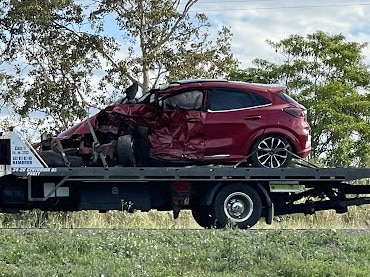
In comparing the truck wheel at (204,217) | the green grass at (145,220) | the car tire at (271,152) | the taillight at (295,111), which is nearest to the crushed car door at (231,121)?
the car tire at (271,152)

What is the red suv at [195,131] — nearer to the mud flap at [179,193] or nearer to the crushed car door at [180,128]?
the crushed car door at [180,128]

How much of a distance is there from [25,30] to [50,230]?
18.2 metres

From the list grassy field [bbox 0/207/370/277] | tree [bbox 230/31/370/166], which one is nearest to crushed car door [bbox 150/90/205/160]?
grassy field [bbox 0/207/370/277]

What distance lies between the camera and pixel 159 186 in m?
15.2

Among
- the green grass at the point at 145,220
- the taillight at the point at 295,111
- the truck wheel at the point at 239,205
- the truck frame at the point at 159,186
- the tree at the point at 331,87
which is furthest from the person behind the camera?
the tree at the point at 331,87

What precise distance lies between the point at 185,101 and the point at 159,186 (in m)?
1.56

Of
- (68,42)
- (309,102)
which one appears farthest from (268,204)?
(309,102)

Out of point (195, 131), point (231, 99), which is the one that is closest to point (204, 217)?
point (195, 131)

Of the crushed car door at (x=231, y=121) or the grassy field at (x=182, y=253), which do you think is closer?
the grassy field at (x=182, y=253)

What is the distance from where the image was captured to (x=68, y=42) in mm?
29625

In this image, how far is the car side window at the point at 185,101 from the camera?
15.3 metres

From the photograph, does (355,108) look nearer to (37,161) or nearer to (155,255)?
(37,161)

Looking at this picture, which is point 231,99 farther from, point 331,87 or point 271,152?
point 331,87

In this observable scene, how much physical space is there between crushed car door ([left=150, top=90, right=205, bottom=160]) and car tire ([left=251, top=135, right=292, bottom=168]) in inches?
37.3
